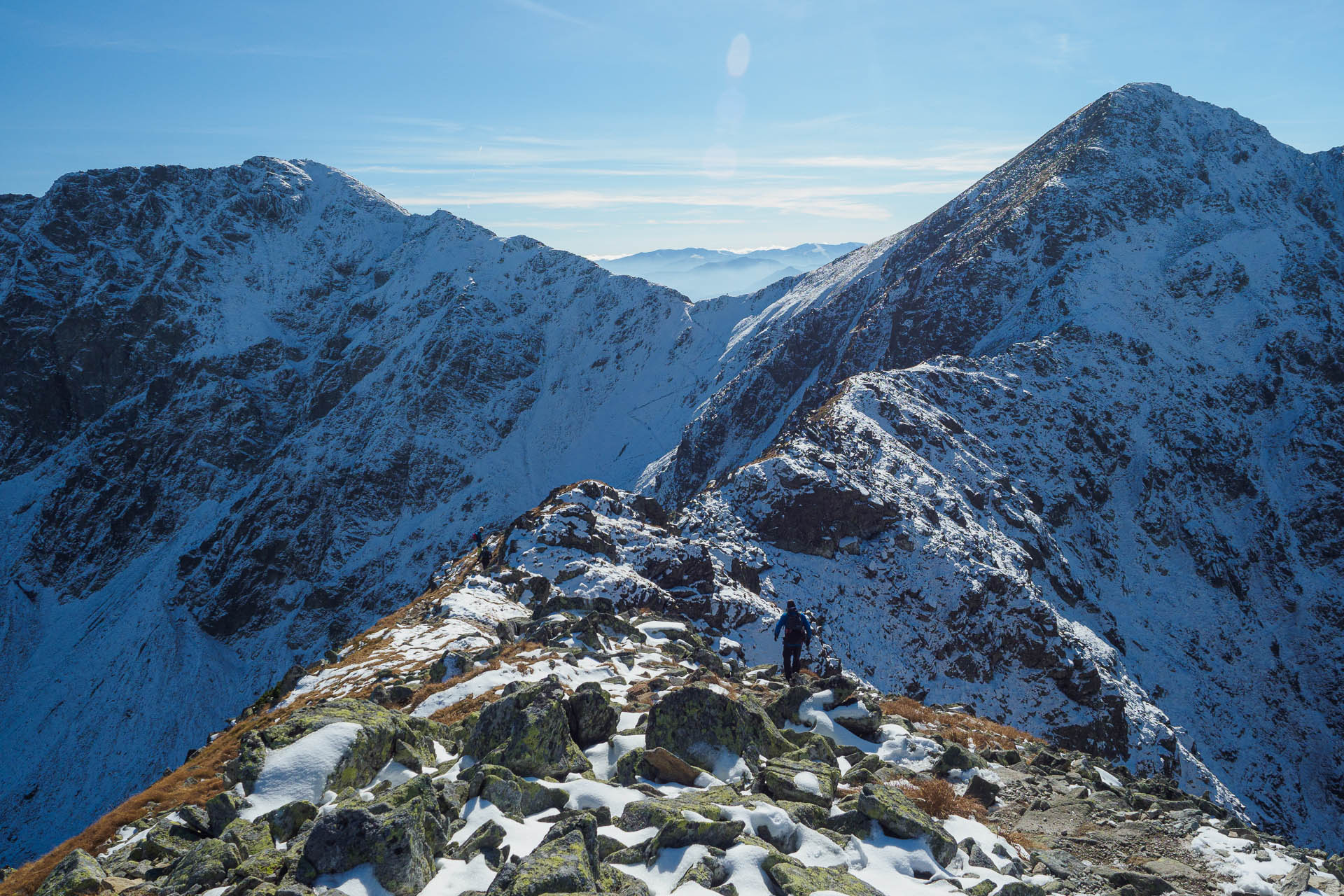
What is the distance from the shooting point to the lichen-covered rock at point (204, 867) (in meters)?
8.54

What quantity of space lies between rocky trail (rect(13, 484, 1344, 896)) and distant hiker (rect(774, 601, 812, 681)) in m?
2.48

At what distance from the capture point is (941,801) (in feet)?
42.0

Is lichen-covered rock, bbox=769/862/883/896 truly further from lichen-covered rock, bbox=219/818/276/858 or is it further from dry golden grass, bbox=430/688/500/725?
dry golden grass, bbox=430/688/500/725

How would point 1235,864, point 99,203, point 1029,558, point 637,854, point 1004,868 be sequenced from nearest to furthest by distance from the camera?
point 637,854 < point 1004,868 < point 1235,864 < point 1029,558 < point 99,203

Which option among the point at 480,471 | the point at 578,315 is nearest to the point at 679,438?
the point at 480,471

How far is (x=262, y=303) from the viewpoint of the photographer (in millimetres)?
147125

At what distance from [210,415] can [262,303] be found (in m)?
30.8

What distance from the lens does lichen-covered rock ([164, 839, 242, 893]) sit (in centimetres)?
854

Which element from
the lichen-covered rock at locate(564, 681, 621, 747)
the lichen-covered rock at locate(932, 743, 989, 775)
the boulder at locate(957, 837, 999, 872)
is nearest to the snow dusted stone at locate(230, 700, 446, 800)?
the lichen-covered rock at locate(564, 681, 621, 747)

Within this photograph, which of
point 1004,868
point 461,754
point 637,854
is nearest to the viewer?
point 637,854

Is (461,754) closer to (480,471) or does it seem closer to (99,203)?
(480,471)

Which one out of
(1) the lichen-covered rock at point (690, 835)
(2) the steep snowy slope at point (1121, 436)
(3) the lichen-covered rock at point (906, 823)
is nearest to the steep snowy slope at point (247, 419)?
(2) the steep snowy slope at point (1121, 436)

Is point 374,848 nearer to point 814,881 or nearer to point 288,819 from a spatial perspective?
point 288,819

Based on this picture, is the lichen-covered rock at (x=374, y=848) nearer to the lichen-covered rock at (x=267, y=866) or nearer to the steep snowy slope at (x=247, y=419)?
the lichen-covered rock at (x=267, y=866)
